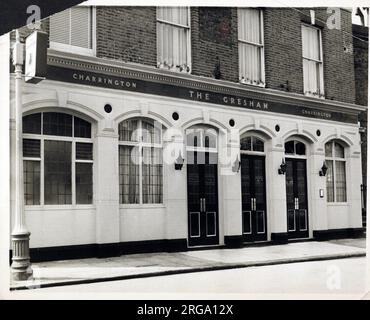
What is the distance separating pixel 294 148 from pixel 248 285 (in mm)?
2180

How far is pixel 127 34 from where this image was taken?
6582 mm

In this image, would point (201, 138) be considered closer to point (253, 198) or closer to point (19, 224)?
point (253, 198)

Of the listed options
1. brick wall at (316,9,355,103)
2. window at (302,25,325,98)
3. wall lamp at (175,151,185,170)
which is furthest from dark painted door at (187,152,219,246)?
brick wall at (316,9,355,103)

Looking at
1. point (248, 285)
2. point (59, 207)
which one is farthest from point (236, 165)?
point (59, 207)

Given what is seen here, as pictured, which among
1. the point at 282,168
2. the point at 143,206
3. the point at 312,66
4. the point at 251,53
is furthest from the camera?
the point at 312,66

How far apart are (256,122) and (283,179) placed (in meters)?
0.92

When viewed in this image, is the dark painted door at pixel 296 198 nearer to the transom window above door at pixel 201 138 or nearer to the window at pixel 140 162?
the transom window above door at pixel 201 138

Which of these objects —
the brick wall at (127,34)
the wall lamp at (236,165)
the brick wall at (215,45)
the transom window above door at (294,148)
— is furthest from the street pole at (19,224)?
the transom window above door at (294,148)

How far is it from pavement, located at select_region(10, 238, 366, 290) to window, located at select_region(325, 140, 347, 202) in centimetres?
66

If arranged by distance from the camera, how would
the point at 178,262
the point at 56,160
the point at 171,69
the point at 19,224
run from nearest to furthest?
1. the point at 19,224
2. the point at 56,160
3. the point at 178,262
4. the point at 171,69

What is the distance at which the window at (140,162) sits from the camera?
6391 millimetres

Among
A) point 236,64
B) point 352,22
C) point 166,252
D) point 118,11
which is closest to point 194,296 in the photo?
point 166,252

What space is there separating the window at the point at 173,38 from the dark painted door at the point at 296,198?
2.14 metres

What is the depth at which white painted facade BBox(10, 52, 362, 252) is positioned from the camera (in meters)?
6.02
